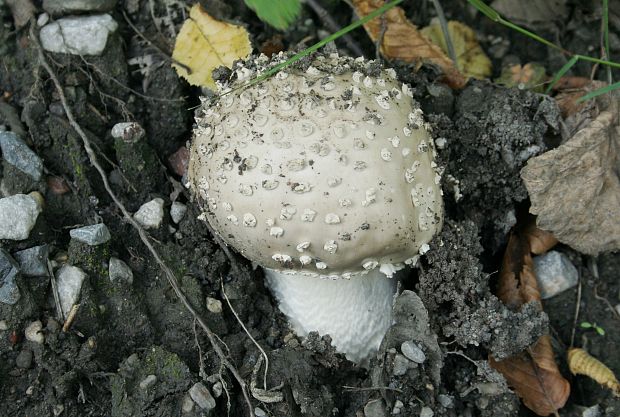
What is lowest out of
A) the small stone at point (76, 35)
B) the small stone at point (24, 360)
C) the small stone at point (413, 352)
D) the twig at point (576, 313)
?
the twig at point (576, 313)

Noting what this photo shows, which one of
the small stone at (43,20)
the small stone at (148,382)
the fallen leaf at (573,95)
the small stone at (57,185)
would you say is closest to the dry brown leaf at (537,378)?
the fallen leaf at (573,95)

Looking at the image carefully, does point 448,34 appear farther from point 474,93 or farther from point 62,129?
point 62,129

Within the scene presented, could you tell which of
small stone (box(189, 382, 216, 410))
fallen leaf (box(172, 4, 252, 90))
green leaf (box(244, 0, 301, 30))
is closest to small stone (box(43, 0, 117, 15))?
fallen leaf (box(172, 4, 252, 90))

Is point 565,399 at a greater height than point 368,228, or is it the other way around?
point 368,228

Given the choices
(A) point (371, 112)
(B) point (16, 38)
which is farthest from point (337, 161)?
(B) point (16, 38)

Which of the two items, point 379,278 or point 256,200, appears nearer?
point 256,200

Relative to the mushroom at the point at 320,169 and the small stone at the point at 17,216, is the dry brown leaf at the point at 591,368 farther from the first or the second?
the small stone at the point at 17,216
